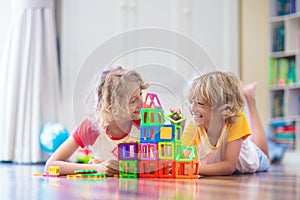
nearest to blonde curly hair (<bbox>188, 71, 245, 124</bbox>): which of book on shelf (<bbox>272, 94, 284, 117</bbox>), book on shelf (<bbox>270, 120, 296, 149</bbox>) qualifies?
book on shelf (<bbox>270, 120, 296, 149</bbox>)

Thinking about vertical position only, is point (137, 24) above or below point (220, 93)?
above

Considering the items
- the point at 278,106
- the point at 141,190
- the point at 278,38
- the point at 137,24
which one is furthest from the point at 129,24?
the point at 141,190

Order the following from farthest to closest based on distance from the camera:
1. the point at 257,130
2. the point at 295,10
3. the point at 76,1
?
the point at 295,10
the point at 76,1
the point at 257,130

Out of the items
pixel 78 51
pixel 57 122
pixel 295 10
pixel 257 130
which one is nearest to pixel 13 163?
pixel 57 122

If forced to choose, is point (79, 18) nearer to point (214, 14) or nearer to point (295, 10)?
point (214, 14)

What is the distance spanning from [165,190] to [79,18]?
96.5 inches

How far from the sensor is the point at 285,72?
4.48 m

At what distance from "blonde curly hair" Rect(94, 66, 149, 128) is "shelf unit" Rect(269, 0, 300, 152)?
8.46 feet

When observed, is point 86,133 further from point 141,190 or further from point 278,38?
point 278,38

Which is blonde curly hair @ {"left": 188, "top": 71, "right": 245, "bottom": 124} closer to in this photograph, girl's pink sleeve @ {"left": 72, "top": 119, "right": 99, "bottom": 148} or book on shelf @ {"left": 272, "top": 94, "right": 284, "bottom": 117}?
girl's pink sleeve @ {"left": 72, "top": 119, "right": 99, "bottom": 148}

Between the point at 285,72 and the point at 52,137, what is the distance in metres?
2.01

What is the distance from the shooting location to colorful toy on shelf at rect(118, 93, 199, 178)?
201 centimetres

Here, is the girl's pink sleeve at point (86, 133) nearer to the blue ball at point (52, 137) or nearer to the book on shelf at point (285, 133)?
the blue ball at point (52, 137)

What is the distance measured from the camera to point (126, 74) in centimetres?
208
